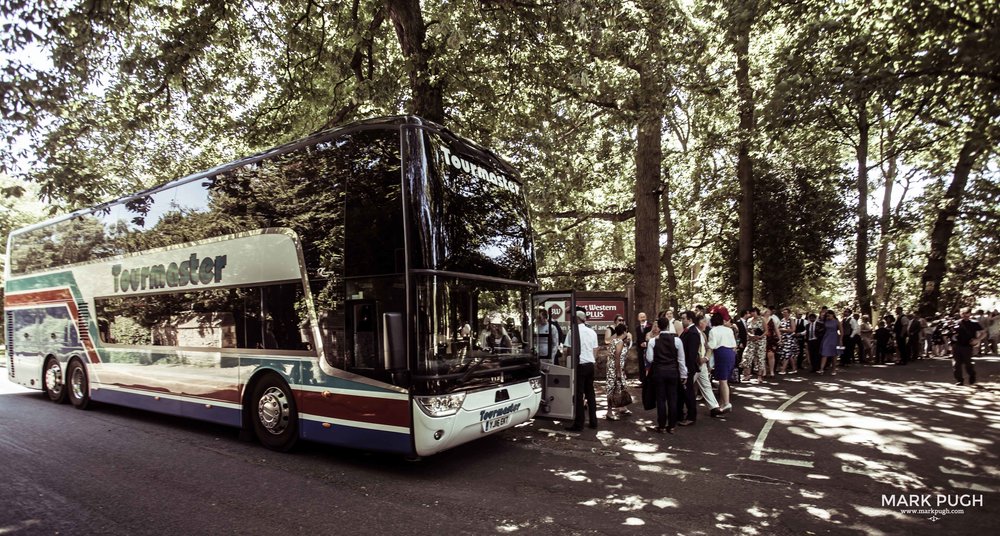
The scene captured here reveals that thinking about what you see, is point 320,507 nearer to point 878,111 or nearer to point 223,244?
point 223,244

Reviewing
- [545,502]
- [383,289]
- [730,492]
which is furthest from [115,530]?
[730,492]

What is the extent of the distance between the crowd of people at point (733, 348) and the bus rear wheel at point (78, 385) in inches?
377

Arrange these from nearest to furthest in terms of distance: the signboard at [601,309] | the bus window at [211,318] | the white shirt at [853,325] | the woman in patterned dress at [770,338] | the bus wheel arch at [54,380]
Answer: the bus window at [211,318] < the bus wheel arch at [54,380] < the woman in patterned dress at [770,338] < the signboard at [601,309] < the white shirt at [853,325]

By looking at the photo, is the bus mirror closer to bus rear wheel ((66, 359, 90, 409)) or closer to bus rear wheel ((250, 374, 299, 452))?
bus rear wheel ((250, 374, 299, 452))

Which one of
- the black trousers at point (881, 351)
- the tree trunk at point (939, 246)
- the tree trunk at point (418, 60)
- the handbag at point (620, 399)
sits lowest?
the black trousers at point (881, 351)

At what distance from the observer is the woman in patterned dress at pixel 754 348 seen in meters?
13.6

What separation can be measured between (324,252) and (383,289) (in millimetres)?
1122

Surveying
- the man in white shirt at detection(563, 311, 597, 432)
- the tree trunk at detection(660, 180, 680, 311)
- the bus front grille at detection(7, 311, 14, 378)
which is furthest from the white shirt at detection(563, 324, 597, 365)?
the tree trunk at detection(660, 180, 680, 311)

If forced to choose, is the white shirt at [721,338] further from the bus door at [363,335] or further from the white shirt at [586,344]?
the bus door at [363,335]

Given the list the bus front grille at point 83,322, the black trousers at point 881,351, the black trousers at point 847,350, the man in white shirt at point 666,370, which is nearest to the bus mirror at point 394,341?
the man in white shirt at point 666,370

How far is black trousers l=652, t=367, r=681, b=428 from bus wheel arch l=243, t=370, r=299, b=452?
519cm

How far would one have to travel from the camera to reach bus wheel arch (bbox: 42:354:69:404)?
11539 millimetres

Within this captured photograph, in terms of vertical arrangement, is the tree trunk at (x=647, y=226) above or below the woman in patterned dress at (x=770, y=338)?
above

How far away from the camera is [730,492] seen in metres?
5.63
